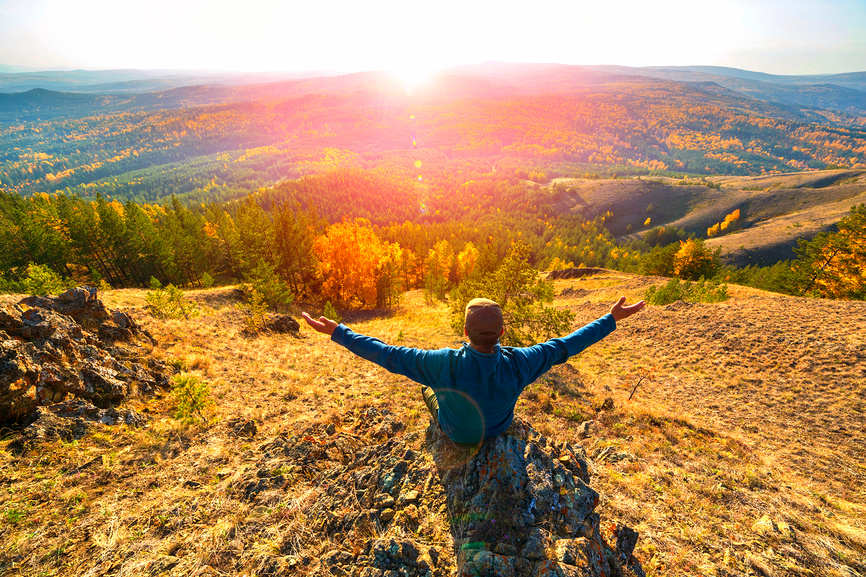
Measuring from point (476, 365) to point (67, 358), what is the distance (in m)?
9.81

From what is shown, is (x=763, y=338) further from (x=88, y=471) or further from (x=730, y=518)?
(x=88, y=471)

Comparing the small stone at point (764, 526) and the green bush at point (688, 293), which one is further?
the green bush at point (688, 293)

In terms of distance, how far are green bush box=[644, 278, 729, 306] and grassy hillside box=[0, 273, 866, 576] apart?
7597 millimetres

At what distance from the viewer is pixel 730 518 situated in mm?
5406

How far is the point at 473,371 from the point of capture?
3.74m

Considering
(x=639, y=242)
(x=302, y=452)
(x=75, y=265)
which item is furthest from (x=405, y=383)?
(x=639, y=242)

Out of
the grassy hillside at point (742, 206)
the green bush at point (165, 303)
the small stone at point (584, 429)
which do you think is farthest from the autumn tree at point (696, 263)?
the grassy hillside at point (742, 206)

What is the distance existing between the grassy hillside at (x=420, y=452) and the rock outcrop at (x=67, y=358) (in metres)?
0.82

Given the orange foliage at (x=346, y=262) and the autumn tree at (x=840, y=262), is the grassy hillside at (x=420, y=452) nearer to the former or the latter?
the autumn tree at (x=840, y=262)

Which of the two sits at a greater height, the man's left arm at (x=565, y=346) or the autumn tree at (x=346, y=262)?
the man's left arm at (x=565, y=346)

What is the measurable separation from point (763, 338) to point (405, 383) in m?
19.6

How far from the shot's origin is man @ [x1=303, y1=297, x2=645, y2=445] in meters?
3.71

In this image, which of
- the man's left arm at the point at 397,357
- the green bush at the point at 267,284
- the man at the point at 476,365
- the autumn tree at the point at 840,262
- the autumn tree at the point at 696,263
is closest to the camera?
the man at the point at 476,365

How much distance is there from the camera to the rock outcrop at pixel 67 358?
6031 millimetres
